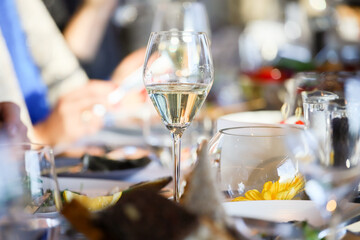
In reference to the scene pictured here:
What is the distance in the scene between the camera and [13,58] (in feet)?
5.61

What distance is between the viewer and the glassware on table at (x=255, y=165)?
0.58 m

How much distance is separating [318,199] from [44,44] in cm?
164

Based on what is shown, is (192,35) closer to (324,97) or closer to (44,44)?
(324,97)

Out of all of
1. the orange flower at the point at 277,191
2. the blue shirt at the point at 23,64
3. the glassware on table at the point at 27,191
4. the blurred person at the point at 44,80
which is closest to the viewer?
the glassware on table at the point at 27,191

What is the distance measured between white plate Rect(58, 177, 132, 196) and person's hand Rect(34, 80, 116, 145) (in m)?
0.68

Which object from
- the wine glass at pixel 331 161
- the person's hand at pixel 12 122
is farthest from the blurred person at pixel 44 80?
the wine glass at pixel 331 161

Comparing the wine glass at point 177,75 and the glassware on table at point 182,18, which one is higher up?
the glassware on table at point 182,18

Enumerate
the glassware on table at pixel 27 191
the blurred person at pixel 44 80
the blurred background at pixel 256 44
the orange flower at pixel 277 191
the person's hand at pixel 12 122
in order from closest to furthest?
the glassware on table at pixel 27 191 → the orange flower at pixel 277 191 → the person's hand at pixel 12 122 → the blurred person at pixel 44 80 → the blurred background at pixel 256 44

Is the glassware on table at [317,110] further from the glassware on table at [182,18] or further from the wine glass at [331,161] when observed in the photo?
the glassware on table at [182,18]

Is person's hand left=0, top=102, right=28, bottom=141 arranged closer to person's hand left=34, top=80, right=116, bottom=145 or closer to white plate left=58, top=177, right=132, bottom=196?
white plate left=58, top=177, right=132, bottom=196

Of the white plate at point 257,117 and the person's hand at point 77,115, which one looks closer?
the white plate at point 257,117

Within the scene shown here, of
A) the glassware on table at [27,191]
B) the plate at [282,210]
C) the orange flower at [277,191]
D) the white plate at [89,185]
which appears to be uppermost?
the glassware on table at [27,191]

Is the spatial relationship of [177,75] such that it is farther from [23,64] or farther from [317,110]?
[23,64]

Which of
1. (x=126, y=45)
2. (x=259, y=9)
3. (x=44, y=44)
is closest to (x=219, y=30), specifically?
(x=259, y=9)
